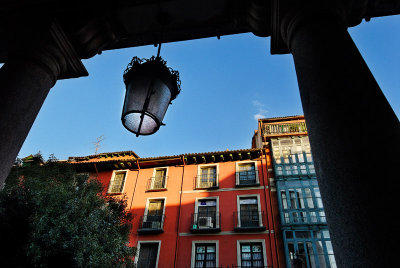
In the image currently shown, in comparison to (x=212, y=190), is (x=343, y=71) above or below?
below

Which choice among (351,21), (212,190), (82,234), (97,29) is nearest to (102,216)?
(82,234)

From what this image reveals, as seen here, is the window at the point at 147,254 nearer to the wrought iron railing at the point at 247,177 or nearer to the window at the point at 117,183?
the window at the point at 117,183

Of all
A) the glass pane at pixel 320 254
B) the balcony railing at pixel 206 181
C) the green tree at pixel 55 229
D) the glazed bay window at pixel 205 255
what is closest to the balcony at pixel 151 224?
the glazed bay window at pixel 205 255

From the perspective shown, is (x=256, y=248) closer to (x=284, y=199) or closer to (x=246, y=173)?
(x=284, y=199)

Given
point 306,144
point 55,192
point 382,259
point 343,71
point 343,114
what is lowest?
point 382,259

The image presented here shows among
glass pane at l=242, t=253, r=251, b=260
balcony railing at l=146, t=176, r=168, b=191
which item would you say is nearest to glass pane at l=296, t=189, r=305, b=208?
glass pane at l=242, t=253, r=251, b=260

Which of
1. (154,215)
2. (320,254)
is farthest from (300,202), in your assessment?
(154,215)

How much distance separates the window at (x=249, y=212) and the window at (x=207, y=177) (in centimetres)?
230

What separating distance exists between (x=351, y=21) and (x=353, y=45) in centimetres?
78

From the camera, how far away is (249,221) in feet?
51.0

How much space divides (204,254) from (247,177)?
5731 mm

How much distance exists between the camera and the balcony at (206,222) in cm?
1535

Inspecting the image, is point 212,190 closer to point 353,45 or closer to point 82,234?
point 82,234

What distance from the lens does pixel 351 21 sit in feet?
7.63
